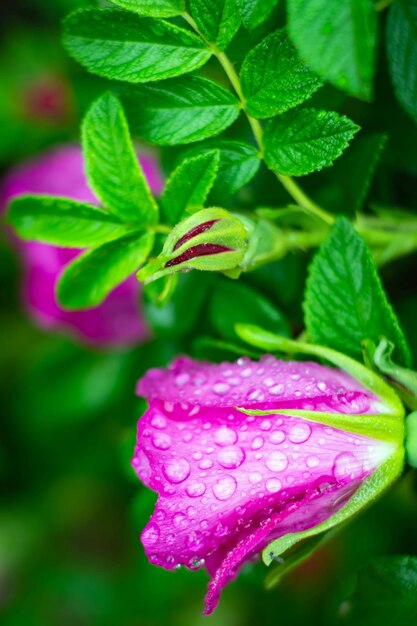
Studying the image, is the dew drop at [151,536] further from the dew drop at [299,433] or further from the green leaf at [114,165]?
the green leaf at [114,165]

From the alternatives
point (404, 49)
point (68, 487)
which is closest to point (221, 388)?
point (404, 49)

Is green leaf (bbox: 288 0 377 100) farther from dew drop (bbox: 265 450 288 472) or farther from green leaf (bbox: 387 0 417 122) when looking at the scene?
dew drop (bbox: 265 450 288 472)

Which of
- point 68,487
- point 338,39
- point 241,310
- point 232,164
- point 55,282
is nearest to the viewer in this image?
point 338,39

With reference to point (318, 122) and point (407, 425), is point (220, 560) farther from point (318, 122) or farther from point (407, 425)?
point (318, 122)

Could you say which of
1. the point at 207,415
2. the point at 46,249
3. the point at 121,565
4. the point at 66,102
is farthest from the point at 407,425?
the point at 121,565

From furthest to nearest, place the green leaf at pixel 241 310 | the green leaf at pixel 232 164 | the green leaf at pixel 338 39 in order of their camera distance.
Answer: the green leaf at pixel 241 310 → the green leaf at pixel 232 164 → the green leaf at pixel 338 39

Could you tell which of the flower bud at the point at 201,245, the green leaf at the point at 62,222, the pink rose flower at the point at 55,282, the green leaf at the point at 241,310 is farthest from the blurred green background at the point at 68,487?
the flower bud at the point at 201,245

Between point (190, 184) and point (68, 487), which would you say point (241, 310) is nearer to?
point (190, 184)
